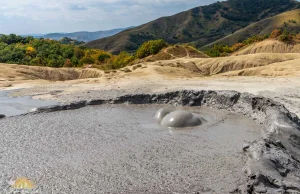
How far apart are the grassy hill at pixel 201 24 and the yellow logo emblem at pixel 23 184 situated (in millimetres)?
97096

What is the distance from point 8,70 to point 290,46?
104 ft

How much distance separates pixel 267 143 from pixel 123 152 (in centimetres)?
397

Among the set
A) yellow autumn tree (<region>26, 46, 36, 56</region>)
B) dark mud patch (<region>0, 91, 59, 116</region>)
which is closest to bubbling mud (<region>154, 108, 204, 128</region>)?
dark mud patch (<region>0, 91, 59, 116</region>)

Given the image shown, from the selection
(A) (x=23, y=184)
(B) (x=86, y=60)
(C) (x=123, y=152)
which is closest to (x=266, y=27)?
(B) (x=86, y=60)

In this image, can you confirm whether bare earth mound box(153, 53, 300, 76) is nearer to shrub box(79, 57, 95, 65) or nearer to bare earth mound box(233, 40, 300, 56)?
bare earth mound box(233, 40, 300, 56)

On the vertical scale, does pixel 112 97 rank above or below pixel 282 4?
below

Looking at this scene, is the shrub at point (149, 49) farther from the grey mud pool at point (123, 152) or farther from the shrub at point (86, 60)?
the grey mud pool at point (123, 152)

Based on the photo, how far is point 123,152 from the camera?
944 centimetres

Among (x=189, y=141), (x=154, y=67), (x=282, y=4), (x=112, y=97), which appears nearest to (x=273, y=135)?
(x=189, y=141)

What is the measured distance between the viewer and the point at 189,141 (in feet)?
33.8

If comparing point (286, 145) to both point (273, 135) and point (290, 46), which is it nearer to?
point (273, 135)

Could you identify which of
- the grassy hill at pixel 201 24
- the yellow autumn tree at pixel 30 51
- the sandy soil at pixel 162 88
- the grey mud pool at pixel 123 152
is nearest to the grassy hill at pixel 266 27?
the grassy hill at pixel 201 24

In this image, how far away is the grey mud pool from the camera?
7441 millimetres

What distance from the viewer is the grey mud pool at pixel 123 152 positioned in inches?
293
